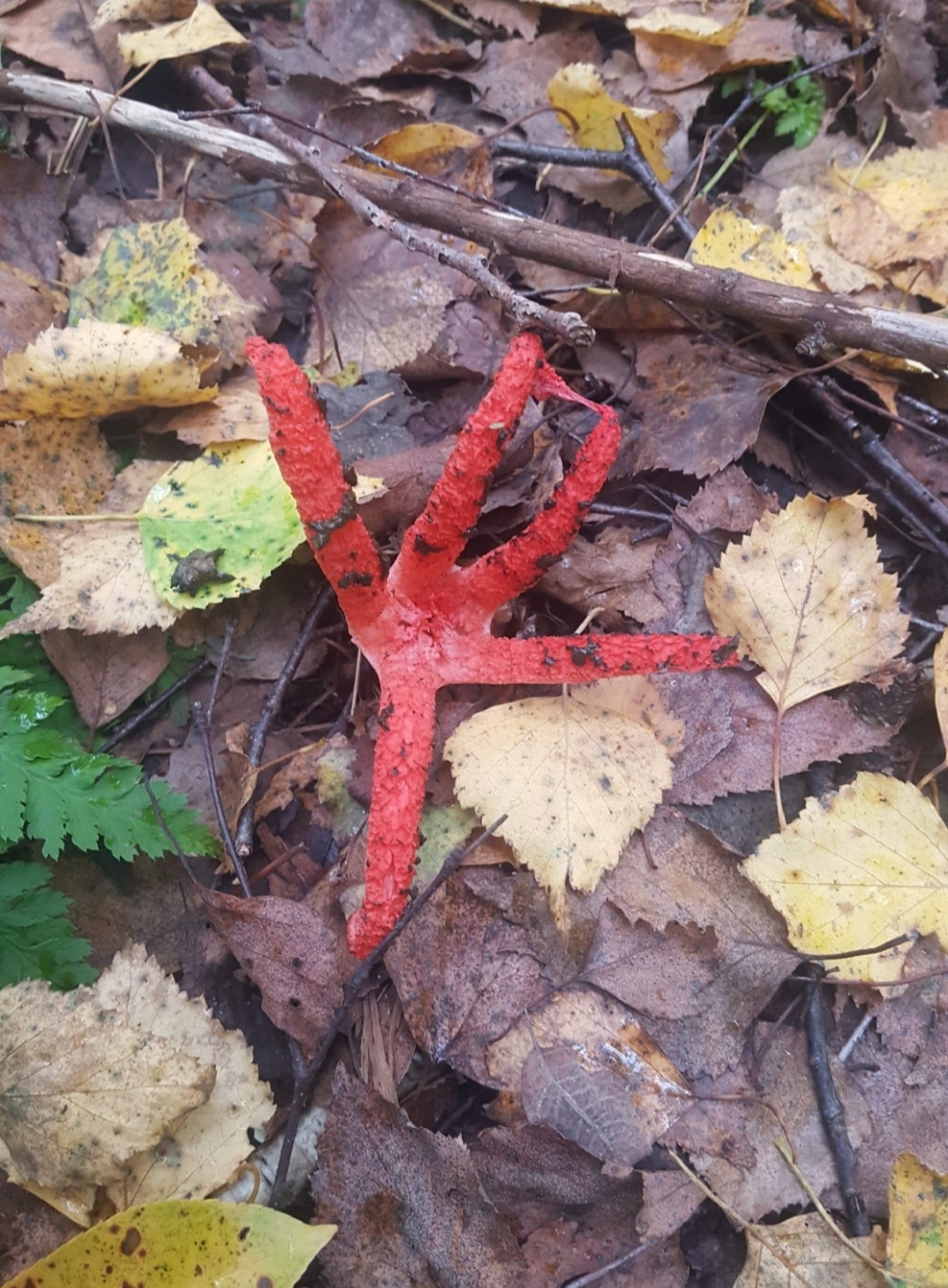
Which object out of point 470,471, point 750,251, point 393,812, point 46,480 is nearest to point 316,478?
point 470,471

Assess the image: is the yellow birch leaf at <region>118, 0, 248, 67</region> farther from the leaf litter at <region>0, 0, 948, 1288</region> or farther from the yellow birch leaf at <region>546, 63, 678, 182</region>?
the yellow birch leaf at <region>546, 63, 678, 182</region>

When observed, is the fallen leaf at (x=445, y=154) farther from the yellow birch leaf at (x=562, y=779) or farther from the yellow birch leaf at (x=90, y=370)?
the yellow birch leaf at (x=562, y=779)

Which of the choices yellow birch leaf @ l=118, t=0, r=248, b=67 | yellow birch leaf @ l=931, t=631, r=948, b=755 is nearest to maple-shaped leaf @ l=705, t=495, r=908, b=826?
yellow birch leaf @ l=931, t=631, r=948, b=755

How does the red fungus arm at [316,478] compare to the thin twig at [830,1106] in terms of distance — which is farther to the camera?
the thin twig at [830,1106]

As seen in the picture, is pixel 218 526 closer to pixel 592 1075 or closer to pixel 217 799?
pixel 217 799

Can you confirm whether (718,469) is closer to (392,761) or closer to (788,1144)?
(392,761)

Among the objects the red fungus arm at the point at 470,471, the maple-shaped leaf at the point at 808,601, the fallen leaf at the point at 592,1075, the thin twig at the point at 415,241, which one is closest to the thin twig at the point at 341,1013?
the fallen leaf at the point at 592,1075
